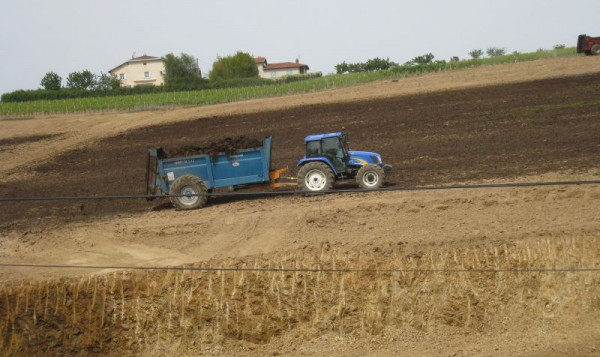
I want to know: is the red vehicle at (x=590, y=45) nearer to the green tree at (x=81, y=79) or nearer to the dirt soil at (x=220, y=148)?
the dirt soil at (x=220, y=148)

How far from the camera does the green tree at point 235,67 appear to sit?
10881cm

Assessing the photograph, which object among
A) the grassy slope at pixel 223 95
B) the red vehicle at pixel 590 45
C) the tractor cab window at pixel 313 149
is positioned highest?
the red vehicle at pixel 590 45

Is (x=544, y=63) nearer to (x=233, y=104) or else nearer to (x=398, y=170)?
(x=233, y=104)

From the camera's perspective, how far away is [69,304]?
14.4 metres

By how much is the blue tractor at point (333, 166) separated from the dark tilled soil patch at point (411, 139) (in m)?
2.08

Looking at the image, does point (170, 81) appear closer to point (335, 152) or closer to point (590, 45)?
point (590, 45)

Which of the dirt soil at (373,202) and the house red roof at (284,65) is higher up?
the house red roof at (284,65)

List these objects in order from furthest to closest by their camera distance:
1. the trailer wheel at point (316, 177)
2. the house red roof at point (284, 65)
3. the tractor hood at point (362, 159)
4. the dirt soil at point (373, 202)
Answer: the house red roof at point (284, 65), the tractor hood at point (362, 159), the trailer wheel at point (316, 177), the dirt soil at point (373, 202)

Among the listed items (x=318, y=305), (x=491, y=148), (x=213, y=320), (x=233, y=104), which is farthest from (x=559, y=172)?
(x=233, y=104)

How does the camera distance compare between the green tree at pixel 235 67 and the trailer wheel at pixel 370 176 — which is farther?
the green tree at pixel 235 67

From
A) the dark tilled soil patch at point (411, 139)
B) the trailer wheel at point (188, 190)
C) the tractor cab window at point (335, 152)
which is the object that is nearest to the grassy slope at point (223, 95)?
the dark tilled soil patch at point (411, 139)

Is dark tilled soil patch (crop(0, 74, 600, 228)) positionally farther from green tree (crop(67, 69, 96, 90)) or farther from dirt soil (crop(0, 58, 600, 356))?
green tree (crop(67, 69, 96, 90))

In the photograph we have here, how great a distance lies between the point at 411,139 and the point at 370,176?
915 centimetres

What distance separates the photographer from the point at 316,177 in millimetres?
19609
